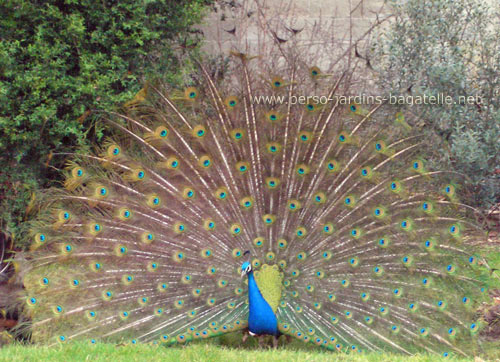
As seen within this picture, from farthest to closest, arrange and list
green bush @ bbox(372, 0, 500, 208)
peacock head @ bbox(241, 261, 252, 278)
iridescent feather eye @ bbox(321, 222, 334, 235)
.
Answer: green bush @ bbox(372, 0, 500, 208) → iridescent feather eye @ bbox(321, 222, 334, 235) → peacock head @ bbox(241, 261, 252, 278)

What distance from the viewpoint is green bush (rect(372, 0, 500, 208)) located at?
5.94 m

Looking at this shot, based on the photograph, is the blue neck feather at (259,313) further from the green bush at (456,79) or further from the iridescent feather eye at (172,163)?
the green bush at (456,79)

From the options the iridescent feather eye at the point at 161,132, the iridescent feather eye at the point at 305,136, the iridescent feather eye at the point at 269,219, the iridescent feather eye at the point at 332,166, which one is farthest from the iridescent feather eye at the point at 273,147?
the iridescent feather eye at the point at 161,132

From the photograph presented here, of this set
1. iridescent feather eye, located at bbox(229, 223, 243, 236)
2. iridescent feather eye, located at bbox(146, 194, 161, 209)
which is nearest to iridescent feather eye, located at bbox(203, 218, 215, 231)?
iridescent feather eye, located at bbox(229, 223, 243, 236)

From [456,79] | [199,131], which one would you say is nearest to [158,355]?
[199,131]

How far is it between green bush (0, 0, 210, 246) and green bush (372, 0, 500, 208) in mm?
2446

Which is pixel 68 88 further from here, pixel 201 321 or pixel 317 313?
pixel 317 313

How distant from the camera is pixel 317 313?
479cm

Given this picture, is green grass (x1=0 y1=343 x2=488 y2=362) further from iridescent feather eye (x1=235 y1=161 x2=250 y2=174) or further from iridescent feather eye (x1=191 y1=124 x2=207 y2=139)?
iridescent feather eye (x1=191 y1=124 x2=207 y2=139)

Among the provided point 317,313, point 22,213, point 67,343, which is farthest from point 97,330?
point 22,213

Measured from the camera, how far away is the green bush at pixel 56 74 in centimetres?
603

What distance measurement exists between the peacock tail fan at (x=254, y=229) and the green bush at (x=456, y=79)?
95cm

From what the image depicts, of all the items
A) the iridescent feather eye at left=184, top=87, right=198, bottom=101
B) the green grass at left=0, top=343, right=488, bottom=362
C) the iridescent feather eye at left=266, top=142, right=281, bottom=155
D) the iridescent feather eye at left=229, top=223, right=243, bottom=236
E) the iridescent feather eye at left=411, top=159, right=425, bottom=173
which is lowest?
the green grass at left=0, top=343, right=488, bottom=362

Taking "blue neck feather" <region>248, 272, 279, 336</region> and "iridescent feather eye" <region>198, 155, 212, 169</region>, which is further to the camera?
"iridescent feather eye" <region>198, 155, 212, 169</region>
